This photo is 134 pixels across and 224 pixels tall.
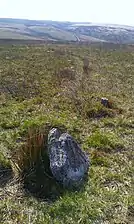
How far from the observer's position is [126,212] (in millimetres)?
6805

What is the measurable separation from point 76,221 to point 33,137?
7.24ft

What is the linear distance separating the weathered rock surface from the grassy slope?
288 mm

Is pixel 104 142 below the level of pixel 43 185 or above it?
below

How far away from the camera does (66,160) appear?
7.55 metres

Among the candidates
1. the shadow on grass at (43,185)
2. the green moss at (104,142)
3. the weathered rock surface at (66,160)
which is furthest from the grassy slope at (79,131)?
the weathered rock surface at (66,160)

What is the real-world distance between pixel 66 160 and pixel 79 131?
3.71 m

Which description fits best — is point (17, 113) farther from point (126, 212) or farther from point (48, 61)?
point (48, 61)

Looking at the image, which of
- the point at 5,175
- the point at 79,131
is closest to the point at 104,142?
the point at 79,131

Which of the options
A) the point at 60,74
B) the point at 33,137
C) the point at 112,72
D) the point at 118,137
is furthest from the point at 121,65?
the point at 33,137

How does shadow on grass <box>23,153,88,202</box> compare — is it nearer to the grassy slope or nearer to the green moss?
the grassy slope

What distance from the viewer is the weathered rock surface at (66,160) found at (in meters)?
7.45

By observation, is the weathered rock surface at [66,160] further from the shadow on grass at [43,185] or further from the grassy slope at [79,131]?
the grassy slope at [79,131]

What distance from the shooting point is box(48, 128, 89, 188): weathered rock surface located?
7.45 meters

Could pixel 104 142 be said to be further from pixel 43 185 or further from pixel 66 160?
pixel 43 185
